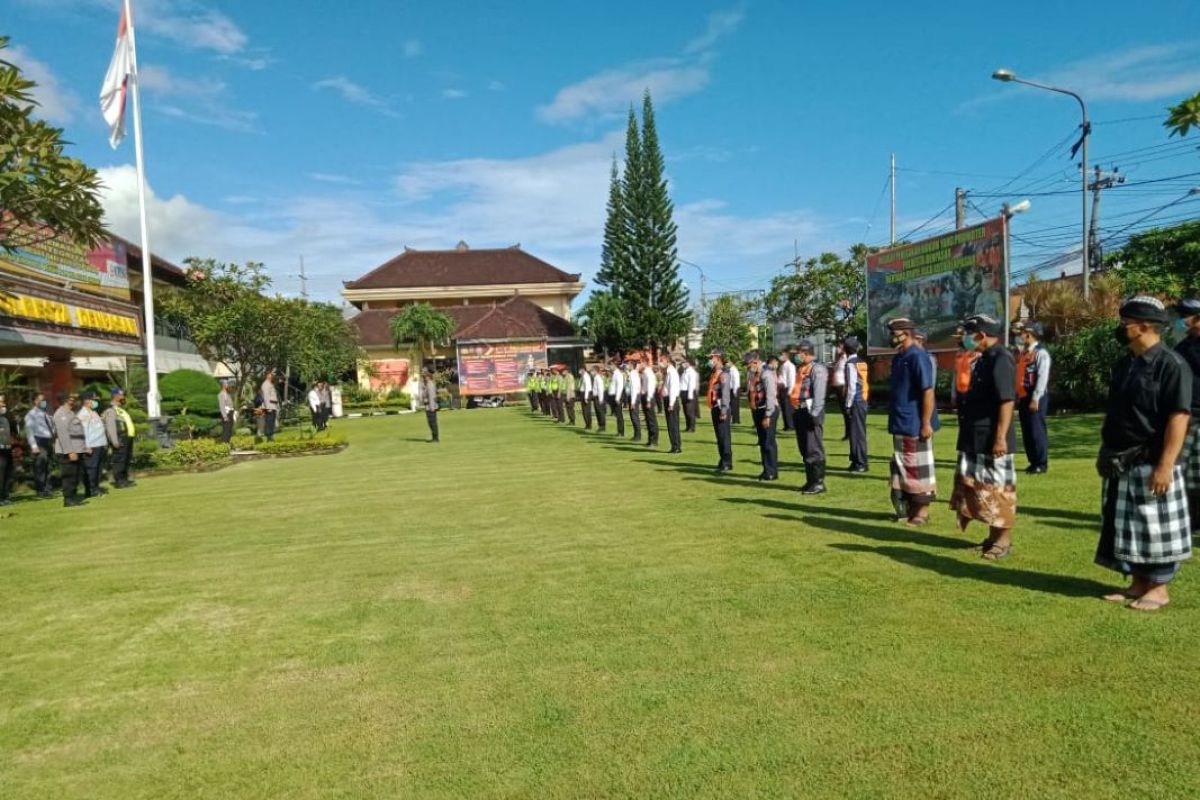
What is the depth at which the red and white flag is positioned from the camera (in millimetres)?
17000

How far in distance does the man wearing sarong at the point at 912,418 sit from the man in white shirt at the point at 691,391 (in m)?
8.53

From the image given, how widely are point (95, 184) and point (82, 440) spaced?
14.3ft

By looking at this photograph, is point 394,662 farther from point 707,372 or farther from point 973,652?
point 707,372

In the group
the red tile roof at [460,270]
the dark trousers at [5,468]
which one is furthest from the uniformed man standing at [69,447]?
the red tile roof at [460,270]

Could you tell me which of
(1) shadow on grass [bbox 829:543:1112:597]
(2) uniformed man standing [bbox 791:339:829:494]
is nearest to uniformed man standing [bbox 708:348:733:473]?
(2) uniformed man standing [bbox 791:339:829:494]

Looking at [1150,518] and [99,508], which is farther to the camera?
[99,508]

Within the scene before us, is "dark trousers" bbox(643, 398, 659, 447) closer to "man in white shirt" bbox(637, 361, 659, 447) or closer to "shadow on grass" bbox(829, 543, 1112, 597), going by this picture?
"man in white shirt" bbox(637, 361, 659, 447)

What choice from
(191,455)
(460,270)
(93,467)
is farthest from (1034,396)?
(460,270)

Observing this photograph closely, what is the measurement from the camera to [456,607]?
16.2 ft

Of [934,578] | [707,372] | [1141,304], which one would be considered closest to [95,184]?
[934,578]

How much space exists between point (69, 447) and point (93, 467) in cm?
69

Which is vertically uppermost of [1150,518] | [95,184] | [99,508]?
[95,184]

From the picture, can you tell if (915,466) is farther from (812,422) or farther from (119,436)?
(119,436)

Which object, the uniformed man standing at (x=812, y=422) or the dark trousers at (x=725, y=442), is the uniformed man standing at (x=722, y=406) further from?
the uniformed man standing at (x=812, y=422)
